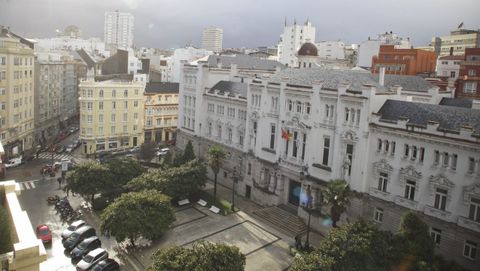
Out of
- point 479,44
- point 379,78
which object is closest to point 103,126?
point 379,78

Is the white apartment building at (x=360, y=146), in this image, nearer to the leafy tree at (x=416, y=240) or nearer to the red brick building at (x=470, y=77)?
the leafy tree at (x=416, y=240)

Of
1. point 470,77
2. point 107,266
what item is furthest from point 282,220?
point 470,77

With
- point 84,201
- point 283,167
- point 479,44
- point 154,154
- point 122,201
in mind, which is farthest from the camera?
point 479,44

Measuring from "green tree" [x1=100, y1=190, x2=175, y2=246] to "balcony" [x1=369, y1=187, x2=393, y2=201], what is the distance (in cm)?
2318

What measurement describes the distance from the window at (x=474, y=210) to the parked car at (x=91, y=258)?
36785mm

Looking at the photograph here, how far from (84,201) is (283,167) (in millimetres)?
30316

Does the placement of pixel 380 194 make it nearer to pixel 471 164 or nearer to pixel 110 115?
pixel 471 164

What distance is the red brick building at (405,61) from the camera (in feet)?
310

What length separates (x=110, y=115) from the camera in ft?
301

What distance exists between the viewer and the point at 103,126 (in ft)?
298

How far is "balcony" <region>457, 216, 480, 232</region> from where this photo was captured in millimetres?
38000

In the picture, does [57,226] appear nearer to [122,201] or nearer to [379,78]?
[122,201]

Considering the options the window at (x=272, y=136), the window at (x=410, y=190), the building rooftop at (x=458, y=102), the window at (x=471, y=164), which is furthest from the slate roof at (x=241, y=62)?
the window at (x=471, y=164)

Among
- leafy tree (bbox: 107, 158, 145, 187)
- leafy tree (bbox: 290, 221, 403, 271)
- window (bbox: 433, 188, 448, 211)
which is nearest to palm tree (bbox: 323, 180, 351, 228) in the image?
leafy tree (bbox: 290, 221, 403, 271)
